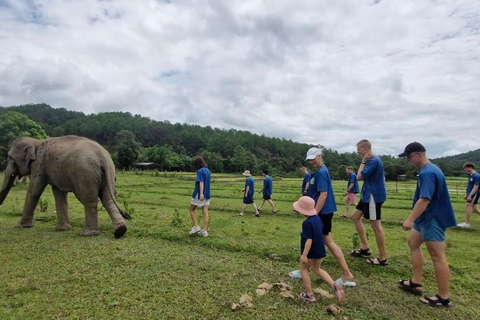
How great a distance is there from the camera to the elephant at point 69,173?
828 cm

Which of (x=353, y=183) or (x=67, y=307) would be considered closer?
(x=67, y=307)

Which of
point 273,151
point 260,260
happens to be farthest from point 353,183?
point 273,151

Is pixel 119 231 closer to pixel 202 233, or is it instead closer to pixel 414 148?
pixel 202 233

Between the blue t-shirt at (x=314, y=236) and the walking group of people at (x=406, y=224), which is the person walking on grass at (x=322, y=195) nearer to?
the walking group of people at (x=406, y=224)

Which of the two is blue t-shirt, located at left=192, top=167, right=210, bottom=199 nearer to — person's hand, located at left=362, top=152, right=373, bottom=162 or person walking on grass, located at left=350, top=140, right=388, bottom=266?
person walking on grass, located at left=350, top=140, right=388, bottom=266

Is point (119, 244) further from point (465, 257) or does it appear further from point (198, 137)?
point (198, 137)

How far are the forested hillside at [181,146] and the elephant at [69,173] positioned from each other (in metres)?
64.6

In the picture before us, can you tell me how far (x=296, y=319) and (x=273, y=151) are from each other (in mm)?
109582

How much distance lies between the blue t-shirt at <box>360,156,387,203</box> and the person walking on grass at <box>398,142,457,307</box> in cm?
114

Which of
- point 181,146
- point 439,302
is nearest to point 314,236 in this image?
point 439,302

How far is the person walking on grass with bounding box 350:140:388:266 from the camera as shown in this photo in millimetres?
5980

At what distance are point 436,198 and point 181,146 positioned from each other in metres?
108

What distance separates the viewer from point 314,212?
4.82m

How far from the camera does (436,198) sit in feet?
15.8
